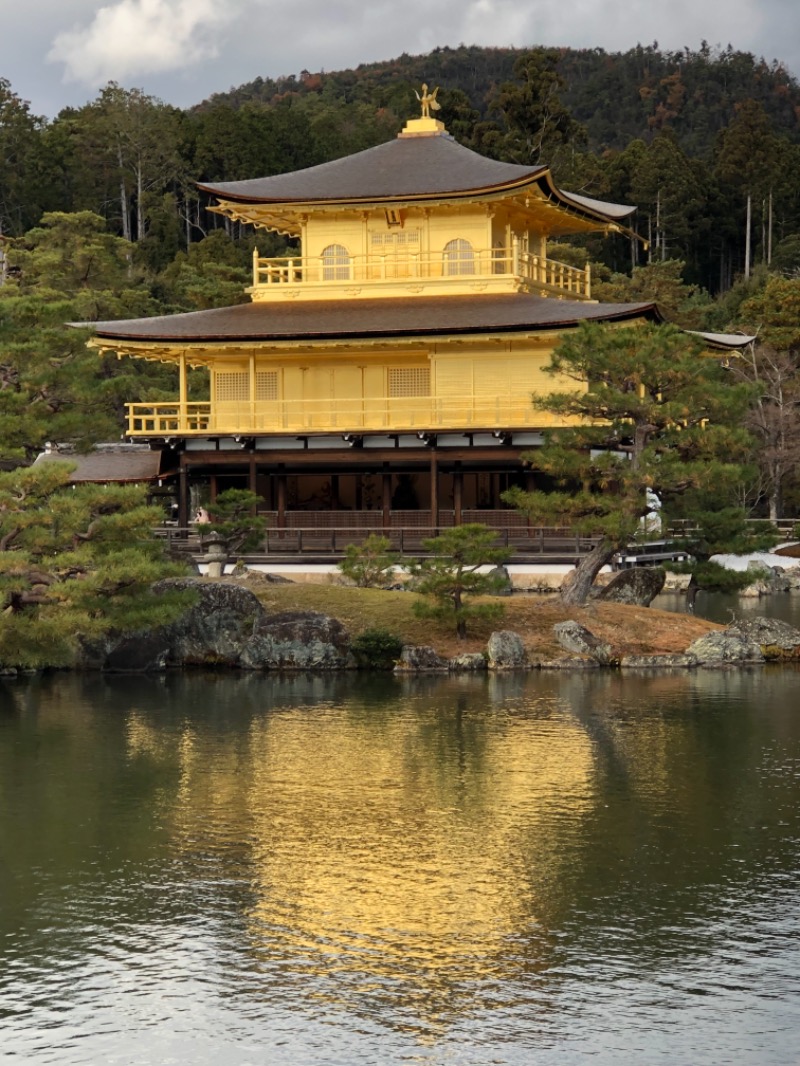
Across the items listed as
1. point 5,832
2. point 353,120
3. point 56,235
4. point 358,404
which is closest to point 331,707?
point 5,832

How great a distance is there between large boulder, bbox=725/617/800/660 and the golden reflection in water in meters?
7.47

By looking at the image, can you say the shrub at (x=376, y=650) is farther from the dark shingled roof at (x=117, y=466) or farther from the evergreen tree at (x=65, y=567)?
the dark shingled roof at (x=117, y=466)

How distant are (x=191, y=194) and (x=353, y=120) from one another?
71.4 feet

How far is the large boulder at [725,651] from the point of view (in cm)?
3122

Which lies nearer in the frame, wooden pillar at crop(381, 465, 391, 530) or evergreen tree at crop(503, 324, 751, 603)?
evergreen tree at crop(503, 324, 751, 603)

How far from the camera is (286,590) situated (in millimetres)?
34031

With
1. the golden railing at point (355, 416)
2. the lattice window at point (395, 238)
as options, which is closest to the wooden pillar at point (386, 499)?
the golden railing at point (355, 416)

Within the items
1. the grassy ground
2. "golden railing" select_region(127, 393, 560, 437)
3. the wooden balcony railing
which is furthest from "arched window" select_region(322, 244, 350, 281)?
the grassy ground

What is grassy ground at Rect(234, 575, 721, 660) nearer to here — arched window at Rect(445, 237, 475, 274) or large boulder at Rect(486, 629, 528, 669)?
large boulder at Rect(486, 629, 528, 669)

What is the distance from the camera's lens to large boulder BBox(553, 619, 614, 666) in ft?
103

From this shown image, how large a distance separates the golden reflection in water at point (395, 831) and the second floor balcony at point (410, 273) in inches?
810

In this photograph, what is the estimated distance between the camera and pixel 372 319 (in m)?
42.8

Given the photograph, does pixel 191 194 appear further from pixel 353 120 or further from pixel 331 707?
pixel 331 707

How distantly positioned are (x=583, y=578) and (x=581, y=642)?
2.53 m
